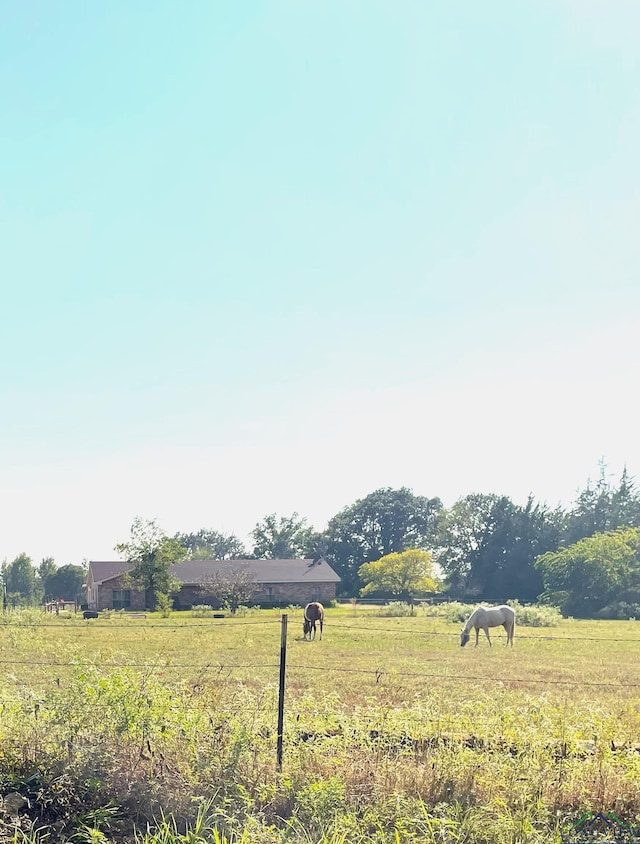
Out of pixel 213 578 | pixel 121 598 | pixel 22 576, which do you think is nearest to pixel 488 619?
pixel 213 578

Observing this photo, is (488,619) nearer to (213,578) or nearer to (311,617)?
(311,617)

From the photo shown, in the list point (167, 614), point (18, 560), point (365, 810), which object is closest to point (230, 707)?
point (365, 810)

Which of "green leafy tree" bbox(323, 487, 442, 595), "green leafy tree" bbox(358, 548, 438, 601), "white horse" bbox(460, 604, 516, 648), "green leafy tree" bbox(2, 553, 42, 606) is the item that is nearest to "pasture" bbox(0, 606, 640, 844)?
"white horse" bbox(460, 604, 516, 648)

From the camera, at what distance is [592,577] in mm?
51688

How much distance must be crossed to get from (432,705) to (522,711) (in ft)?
2.70

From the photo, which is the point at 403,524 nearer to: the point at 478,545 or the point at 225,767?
the point at 478,545

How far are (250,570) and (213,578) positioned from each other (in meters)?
7.91

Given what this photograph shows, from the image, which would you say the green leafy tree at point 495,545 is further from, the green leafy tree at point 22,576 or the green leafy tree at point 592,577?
the green leafy tree at point 22,576

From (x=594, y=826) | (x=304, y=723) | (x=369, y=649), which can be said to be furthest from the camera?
(x=369, y=649)

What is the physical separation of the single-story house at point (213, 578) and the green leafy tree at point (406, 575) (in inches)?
177

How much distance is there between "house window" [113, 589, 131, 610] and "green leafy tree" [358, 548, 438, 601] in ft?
71.5

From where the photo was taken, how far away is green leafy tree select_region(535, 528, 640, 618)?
51031 mm

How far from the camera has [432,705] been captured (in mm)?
6762

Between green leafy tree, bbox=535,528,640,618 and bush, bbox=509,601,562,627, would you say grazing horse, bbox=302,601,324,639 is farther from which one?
green leafy tree, bbox=535,528,640,618
